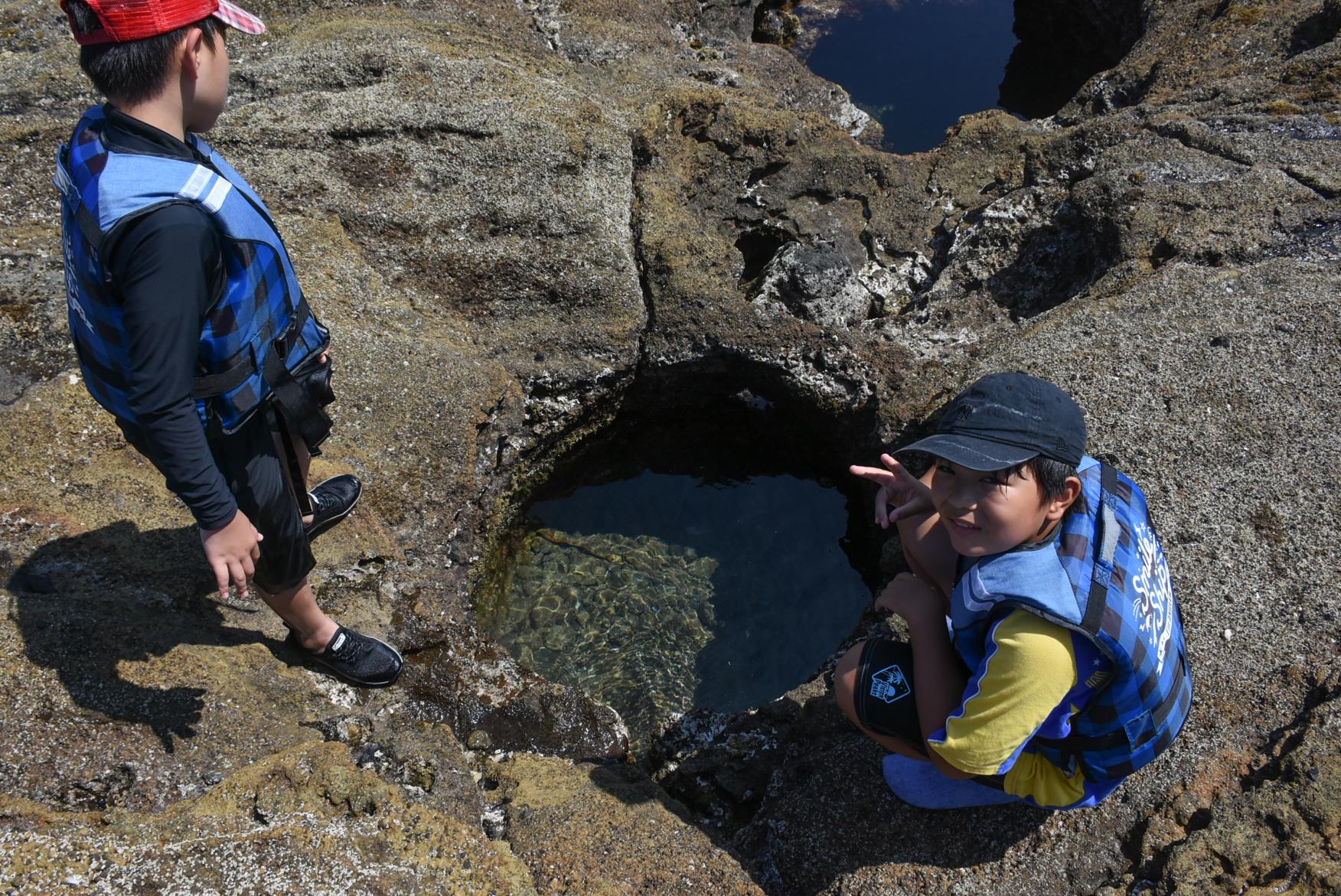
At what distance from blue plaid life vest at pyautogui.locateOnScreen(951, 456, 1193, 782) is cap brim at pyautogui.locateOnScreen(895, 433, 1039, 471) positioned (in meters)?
0.27

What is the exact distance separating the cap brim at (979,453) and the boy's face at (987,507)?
3 cm

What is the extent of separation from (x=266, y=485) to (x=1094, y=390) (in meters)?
3.25

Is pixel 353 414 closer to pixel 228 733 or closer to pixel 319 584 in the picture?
pixel 319 584

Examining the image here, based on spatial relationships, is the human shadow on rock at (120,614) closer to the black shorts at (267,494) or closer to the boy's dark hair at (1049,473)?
the black shorts at (267,494)

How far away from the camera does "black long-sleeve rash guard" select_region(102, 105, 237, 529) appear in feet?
6.59

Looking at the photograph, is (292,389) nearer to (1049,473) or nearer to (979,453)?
(979,453)

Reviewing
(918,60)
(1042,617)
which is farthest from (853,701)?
(918,60)

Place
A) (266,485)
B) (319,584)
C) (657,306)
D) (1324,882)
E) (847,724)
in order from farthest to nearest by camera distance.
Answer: (657,306), (319,584), (847,724), (266,485), (1324,882)

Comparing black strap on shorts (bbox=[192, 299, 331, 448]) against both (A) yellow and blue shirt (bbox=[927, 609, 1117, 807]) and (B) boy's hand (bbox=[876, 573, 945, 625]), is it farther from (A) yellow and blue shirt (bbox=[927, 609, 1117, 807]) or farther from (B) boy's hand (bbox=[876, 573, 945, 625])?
(A) yellow and blue shirt (bbox=[927, 609, 1117, 807])

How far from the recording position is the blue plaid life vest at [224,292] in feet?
6.76

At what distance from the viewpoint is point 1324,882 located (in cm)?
229

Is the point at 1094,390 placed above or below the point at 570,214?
below

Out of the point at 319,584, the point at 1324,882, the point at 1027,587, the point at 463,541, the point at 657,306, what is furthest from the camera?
the point at 657,306


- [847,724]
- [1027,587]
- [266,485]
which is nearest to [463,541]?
[266,485]
